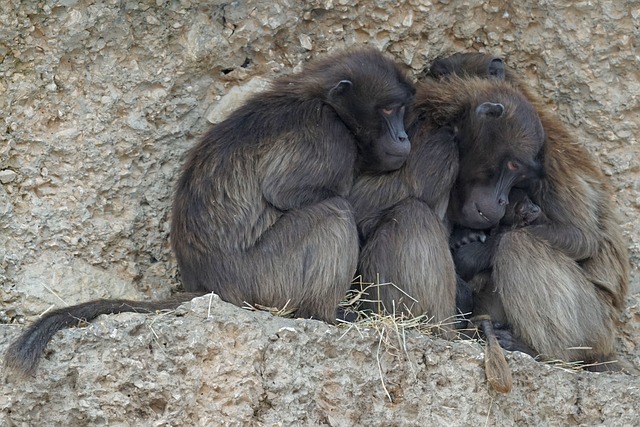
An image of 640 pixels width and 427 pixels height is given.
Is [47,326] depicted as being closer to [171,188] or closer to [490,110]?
[171,188]

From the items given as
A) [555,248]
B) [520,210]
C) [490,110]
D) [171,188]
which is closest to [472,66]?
[490,110]

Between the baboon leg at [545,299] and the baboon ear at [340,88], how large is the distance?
4.78ft

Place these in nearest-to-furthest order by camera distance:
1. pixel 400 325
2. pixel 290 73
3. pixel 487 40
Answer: pixel 400 325
pixel 290 73
pixel 487 40

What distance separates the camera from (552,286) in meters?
7.77

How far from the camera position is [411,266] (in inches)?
293

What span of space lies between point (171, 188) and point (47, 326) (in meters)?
2.08

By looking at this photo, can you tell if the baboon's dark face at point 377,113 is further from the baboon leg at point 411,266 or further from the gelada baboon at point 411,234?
the baboon leg at point 411,266

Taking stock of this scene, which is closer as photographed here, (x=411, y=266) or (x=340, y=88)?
(x=411, y=266)

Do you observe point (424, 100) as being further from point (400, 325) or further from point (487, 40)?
point (400, 325)

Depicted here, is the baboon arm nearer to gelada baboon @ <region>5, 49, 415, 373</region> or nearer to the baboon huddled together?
the baboon huddled together

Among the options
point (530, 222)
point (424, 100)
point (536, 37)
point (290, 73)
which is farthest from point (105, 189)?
point (536, 37)

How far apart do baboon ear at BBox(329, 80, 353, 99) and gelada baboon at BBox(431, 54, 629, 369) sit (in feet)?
2.95

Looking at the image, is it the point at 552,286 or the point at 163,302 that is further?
the point at 552,286

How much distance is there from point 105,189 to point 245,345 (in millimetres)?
2070
